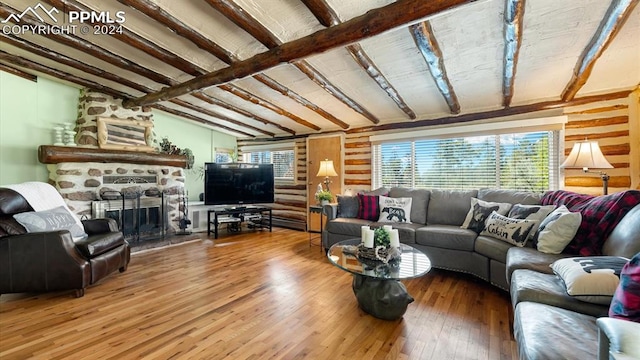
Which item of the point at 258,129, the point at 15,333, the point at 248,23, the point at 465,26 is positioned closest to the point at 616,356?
the point at 465,26

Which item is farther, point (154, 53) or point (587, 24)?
point (154, 53)

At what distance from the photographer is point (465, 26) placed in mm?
2369

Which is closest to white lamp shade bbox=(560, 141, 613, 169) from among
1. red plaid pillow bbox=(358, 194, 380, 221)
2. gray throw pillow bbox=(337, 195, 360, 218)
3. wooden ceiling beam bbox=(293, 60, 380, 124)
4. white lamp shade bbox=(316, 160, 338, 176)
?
red plaid pillow bbox=(358, 194, 380, 221)

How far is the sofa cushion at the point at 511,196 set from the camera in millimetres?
3183

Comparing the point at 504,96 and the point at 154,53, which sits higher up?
the point at 154,53

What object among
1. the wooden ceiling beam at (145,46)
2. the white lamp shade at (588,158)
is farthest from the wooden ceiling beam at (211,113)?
the white lamp shade at (588,158)

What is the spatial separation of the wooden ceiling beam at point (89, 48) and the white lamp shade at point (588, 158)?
525 centimetres

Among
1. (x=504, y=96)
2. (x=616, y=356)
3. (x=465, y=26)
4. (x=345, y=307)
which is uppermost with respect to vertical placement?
(x=465, y=26)

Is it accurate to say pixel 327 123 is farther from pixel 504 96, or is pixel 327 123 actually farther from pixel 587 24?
pixel 587 24

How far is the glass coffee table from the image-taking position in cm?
206

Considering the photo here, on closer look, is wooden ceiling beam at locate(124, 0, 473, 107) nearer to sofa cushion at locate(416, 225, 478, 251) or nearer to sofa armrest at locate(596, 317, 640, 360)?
sofa armrest at locate(596, 317, 640, 360)

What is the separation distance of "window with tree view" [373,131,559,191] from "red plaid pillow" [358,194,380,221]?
3.49ft

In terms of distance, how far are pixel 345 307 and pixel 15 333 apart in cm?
250

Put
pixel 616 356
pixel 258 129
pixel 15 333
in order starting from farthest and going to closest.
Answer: pixel 258 129 → pixel 15 333 → pixel 616 356
